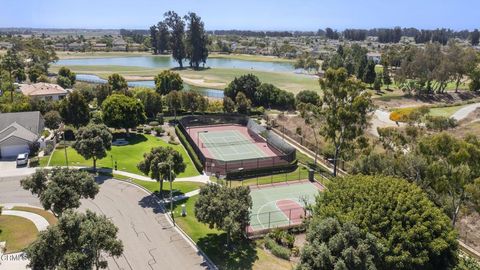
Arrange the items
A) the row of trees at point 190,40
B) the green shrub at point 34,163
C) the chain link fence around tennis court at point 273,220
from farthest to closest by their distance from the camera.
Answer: the row of trees at point 190,40, the green shrub at point 34,163, the chain link fence around tennis court at point 273,220

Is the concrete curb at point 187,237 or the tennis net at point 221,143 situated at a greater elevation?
the tennis net at point 221,143

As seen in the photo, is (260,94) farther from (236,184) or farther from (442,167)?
(442,167)

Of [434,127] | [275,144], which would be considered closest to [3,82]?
[275,144]

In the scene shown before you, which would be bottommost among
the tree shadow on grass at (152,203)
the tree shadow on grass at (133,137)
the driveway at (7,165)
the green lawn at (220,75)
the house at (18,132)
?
the tree shadow on grass at (152,203)

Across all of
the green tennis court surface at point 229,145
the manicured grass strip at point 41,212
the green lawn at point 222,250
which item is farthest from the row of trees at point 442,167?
the manicured grass strip at point 41,212

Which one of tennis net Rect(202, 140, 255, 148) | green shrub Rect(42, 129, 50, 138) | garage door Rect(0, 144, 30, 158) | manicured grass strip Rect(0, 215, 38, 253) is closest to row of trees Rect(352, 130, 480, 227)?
tennis net Rect(202, 140, 255, 148)

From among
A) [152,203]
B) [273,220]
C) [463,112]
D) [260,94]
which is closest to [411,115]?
[463,112]

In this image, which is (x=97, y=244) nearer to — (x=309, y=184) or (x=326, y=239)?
(x=326, y=239)

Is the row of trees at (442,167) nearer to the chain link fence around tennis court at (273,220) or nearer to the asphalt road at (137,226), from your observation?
the chain link fence around tennis court at (273,220)
